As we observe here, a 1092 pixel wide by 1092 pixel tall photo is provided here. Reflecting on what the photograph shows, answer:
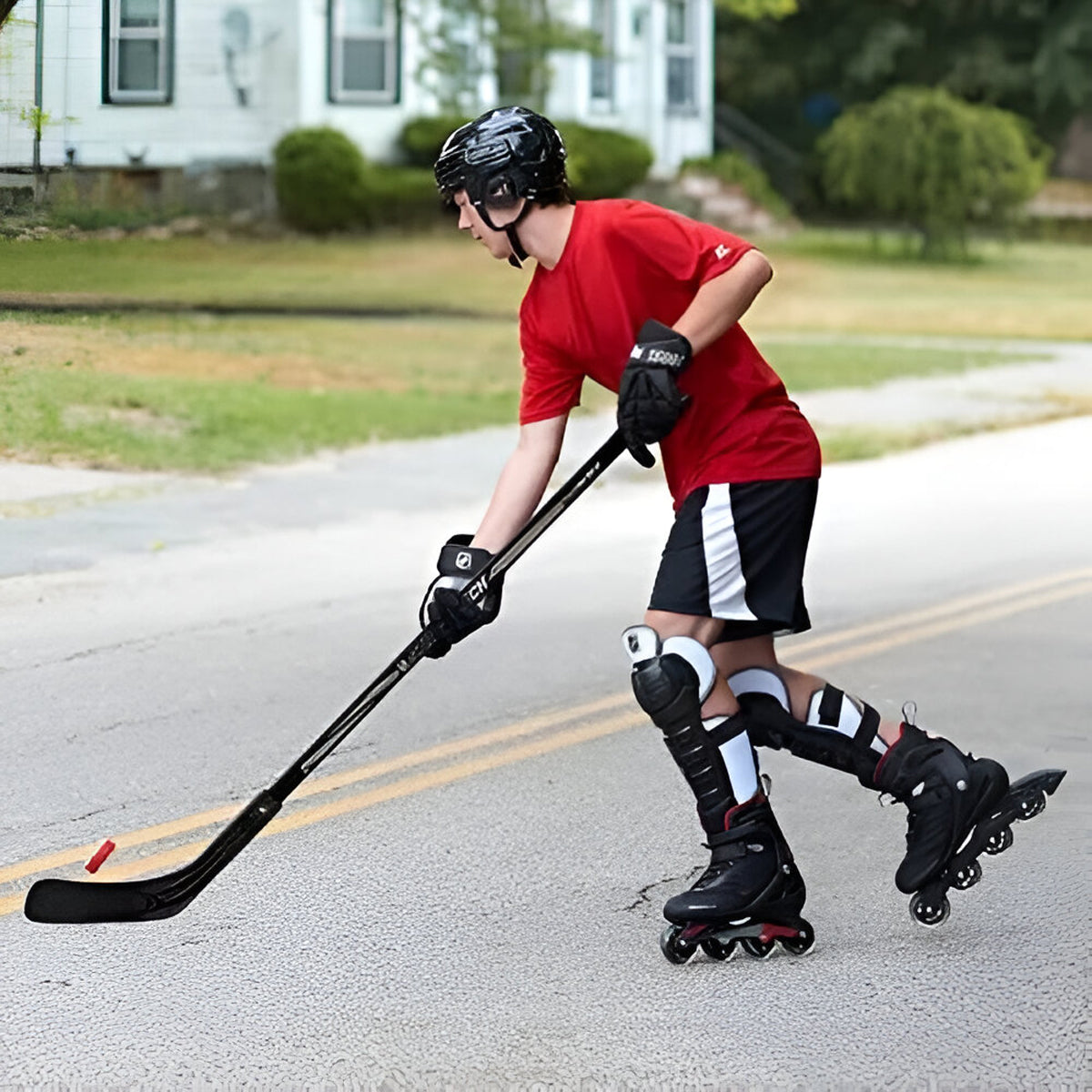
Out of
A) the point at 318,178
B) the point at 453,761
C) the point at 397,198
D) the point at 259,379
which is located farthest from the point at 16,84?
the point at 397,198

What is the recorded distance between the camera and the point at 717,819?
183 inches

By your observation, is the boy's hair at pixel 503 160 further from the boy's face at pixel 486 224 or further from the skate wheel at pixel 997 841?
the skate wheel at pixel 997 841

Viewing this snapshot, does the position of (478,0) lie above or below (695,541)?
above

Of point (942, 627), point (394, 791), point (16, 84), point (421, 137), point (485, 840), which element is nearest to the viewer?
point (485, 840)

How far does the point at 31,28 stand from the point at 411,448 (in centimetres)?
766

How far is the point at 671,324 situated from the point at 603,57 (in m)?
22.1

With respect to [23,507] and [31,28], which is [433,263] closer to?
[23,507]

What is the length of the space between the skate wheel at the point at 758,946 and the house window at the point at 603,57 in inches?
879

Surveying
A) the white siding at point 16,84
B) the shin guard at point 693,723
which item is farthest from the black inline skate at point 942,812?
the white siding at point 16,84

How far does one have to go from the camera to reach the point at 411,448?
1519cm

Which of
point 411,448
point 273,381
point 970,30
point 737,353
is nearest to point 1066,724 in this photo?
point 737,353

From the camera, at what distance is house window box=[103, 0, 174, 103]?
321 inches

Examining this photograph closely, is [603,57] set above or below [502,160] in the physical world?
above

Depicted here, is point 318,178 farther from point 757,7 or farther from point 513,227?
point 513,227
